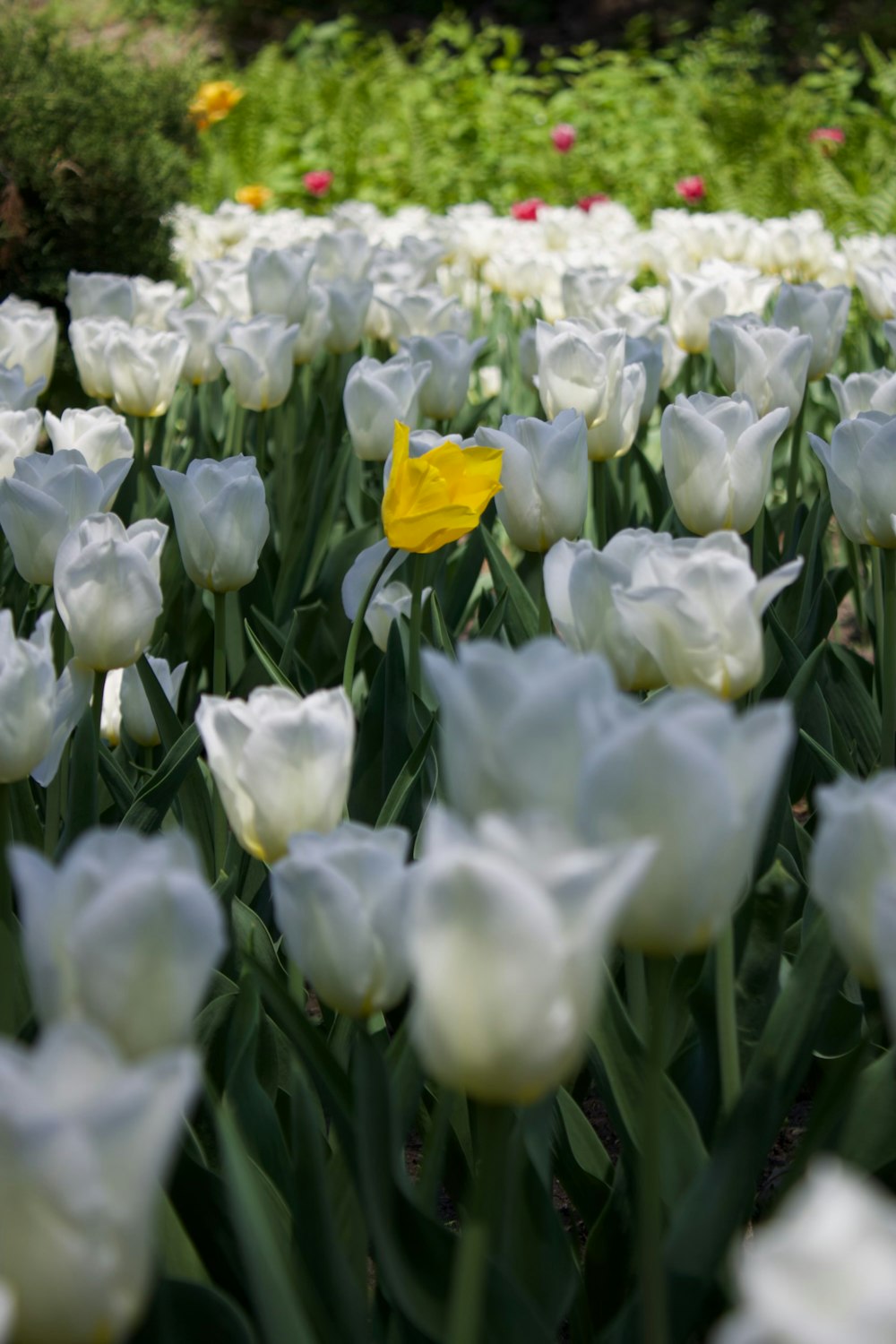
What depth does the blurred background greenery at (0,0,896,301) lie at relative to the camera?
3.97 meters

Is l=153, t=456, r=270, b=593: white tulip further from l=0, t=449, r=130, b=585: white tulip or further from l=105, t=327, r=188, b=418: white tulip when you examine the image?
l=105, t=327, r=188, b=418: white tulip

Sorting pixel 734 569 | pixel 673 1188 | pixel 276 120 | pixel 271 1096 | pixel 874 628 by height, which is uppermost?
pixel 734 569

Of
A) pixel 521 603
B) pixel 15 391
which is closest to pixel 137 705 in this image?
pixel 521 603

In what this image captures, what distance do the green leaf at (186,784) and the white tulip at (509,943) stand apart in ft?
3.17

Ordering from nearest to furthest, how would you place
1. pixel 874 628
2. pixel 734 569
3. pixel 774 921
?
pixel 734 569, pixel 774 921, pixel 874 628

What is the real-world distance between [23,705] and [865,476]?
0.93m

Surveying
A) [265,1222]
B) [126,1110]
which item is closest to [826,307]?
[265,1222]

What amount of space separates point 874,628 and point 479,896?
1.81 meters

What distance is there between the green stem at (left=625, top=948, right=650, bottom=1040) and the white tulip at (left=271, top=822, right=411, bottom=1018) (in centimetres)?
42

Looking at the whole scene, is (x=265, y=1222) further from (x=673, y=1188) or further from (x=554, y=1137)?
(x=554, y=1137)

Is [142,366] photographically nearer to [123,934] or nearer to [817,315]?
[817,315]

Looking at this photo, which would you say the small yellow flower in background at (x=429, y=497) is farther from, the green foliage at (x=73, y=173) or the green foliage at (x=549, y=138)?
the green foliage at (x=549, y=138)

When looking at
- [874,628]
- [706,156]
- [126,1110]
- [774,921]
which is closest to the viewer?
[126,1110]

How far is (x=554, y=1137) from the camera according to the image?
1191 millimetres
